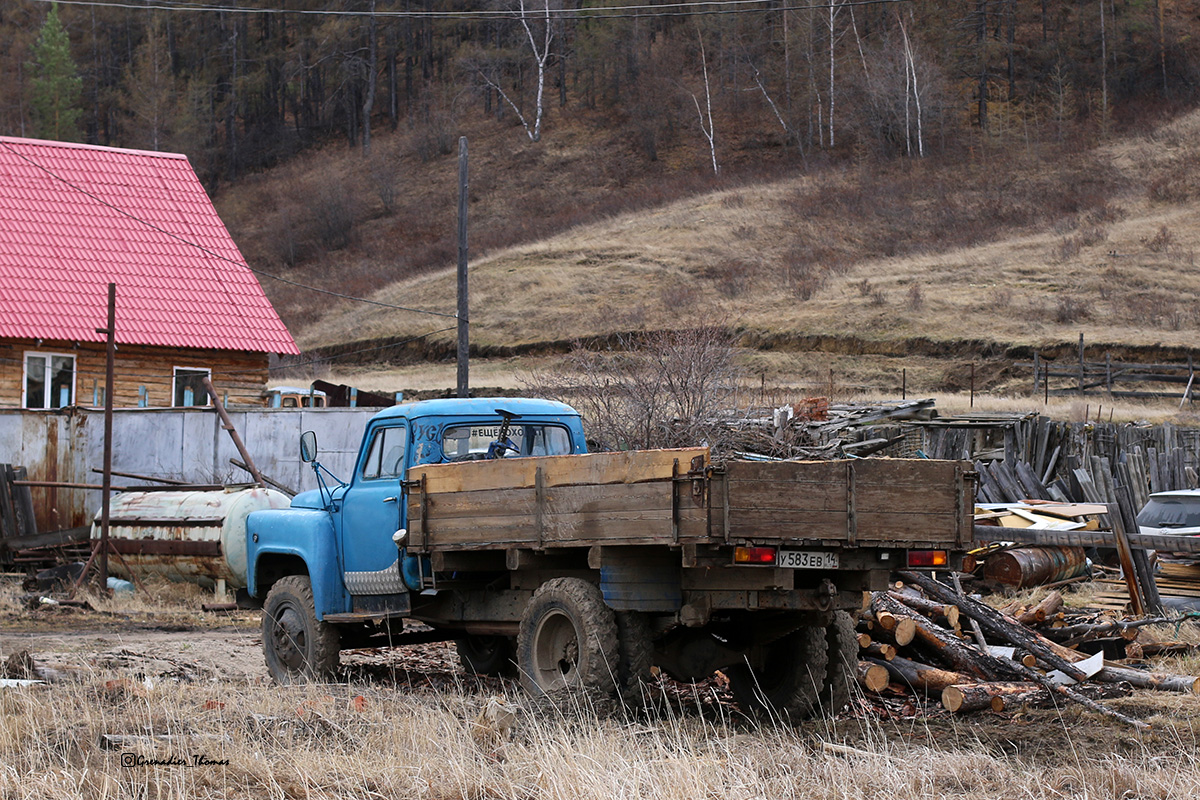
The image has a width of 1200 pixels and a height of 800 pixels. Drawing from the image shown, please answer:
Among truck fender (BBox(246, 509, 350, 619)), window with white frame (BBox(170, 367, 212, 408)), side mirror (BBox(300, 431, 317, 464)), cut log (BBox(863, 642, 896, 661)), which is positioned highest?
window with white frame (BBox(170, 367, 212, 408))

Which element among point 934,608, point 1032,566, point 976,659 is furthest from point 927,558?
point 1032,566

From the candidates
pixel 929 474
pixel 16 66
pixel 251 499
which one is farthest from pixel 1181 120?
pixel 16 66

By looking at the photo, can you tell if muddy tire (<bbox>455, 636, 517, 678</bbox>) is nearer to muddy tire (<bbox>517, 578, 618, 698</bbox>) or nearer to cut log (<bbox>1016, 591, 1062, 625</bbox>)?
muddy tire (<bbox>517, 578, 618, 698</bbox>)

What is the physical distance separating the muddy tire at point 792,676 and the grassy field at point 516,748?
18 cm

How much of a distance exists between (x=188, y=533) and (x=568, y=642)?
387 inches

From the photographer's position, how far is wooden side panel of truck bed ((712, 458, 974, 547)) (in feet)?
22.7

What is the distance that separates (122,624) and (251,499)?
289 cm

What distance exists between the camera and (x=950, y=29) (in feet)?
276

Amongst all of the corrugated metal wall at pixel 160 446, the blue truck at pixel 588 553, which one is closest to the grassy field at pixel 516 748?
the blue truck at pixel 588 553

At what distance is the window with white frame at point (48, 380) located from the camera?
2505 cm

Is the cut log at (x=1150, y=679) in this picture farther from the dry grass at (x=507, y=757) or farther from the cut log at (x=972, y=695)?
the dry grass at (x=507, y=757)

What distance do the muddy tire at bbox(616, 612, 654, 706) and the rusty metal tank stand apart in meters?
9.51

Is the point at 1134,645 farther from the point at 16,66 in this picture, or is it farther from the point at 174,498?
the point at 16,66

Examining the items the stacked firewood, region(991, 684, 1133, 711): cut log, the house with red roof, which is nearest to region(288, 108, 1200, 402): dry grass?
the house with red roof
